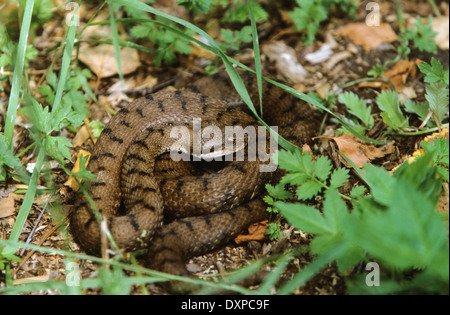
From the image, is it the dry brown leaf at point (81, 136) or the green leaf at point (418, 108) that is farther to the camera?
the dry brown leaf at point (81, 136)

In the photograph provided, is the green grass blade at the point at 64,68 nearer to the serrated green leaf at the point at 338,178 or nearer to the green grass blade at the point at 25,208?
the green grass blade at the point at 25,208

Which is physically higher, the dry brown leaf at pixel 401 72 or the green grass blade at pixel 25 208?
the dry brown leaf at pixel 401 72

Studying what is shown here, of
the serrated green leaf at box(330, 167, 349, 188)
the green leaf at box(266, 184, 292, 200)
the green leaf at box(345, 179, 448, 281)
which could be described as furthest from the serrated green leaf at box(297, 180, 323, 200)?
the green leaf at box(345, 179, 448, 281)

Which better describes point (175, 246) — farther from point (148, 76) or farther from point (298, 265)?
point (148, 76)

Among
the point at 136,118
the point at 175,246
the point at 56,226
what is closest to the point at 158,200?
the point at 175,246

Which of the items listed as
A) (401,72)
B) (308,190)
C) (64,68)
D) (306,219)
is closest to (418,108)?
(401,72)

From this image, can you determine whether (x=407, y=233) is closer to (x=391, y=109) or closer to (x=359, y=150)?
(x=359, y=150)

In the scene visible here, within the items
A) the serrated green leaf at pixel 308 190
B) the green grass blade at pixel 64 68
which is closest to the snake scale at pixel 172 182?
the green grass blade at pixel 64 68
